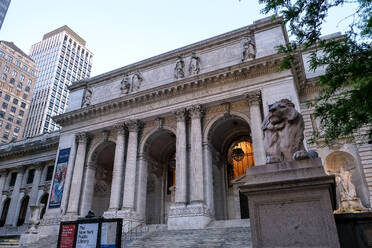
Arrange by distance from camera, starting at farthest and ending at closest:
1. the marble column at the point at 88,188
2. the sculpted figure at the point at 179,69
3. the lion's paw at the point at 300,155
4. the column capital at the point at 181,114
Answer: the marble column at the point at 88,188
the sculpted figure at the point at 179,69
the column capital at the point at 181,114
the lion's paw at the point at 300,155

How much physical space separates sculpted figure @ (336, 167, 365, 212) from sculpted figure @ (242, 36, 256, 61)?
10.9m

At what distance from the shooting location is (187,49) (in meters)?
26.6

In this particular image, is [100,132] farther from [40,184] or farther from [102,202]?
[40,184]

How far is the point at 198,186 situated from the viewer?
67.9 feet

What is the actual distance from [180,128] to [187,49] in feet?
25.9

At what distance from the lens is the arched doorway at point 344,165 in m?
20.3

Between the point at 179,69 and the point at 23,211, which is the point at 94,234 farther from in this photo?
the point at 23,211

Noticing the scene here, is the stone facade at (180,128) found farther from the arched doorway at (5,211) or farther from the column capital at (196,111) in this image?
the arched doorway at (5,211)

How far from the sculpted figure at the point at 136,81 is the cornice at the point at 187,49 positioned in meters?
0.95

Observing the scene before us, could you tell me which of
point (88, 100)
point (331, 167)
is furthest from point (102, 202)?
point (331, 167)

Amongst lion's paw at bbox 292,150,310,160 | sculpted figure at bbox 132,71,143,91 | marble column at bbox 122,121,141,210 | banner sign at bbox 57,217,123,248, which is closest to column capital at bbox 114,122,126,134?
marble column at bbox 122,121,141,210

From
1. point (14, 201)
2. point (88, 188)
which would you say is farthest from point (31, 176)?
point (88, 188)

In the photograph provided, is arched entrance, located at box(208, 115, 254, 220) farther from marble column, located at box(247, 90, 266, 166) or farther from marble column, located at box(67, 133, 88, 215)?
marble column, located at box(67, 133, 88, 215)

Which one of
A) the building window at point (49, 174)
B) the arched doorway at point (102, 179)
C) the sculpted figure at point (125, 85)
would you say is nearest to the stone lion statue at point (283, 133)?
the sculpted figure at point (125, 85)
